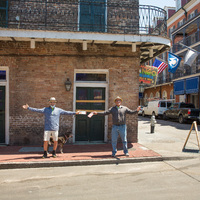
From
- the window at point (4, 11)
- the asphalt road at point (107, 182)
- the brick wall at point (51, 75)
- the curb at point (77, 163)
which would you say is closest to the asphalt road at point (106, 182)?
the asphalt road at point (107, 182)

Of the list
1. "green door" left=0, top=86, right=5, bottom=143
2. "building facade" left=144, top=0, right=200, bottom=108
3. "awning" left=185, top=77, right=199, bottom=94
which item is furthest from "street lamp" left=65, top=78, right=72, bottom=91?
"awning" left=185, top=77, right=199, bottom=94

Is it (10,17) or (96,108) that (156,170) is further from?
(10,17)

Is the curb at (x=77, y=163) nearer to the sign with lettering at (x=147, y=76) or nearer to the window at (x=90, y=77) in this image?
the window at (x=90, y=77)

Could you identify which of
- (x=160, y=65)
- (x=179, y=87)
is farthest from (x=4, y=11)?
(x=179, y=87)

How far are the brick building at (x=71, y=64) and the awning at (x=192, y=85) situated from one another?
18478mm

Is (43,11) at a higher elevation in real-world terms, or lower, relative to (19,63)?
higher

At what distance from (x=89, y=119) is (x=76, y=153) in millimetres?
2147

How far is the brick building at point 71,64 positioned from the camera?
8.80m

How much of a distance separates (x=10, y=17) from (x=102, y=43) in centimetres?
365

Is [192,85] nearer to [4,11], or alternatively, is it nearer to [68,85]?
[68,85]

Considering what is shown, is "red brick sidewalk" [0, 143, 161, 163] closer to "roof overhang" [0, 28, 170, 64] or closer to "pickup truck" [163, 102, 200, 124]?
"roof overhang" [0, 28, 170, 64]

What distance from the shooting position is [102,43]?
9156 millimetres

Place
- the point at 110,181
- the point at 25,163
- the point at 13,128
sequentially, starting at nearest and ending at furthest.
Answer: the point at 110,181 < the point at 25,163 < the point at 13,128

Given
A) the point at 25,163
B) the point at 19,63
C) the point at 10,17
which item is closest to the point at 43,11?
the point at 10,17
